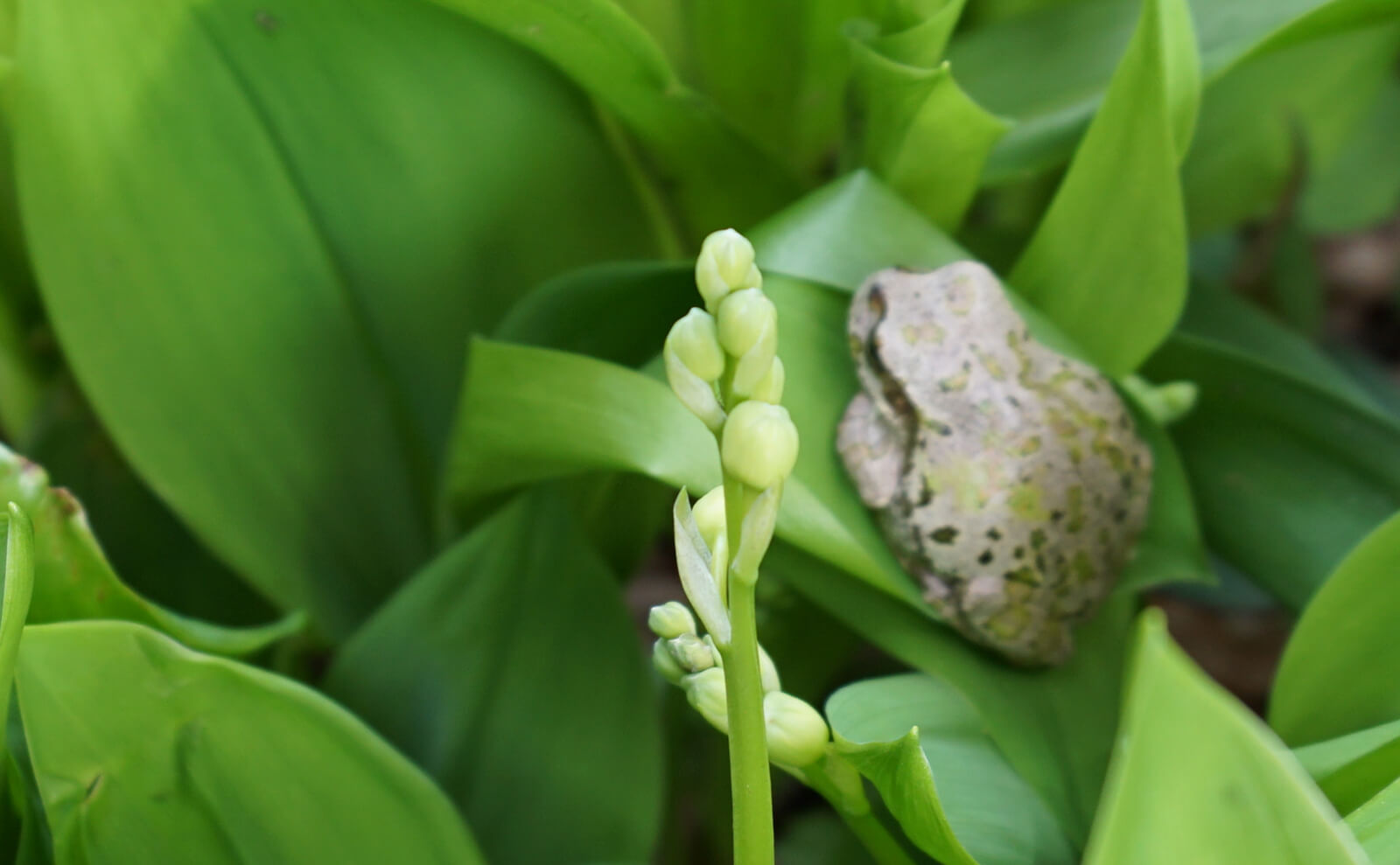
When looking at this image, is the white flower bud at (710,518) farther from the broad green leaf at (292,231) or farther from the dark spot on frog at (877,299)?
the broad green leaf at (292,231)

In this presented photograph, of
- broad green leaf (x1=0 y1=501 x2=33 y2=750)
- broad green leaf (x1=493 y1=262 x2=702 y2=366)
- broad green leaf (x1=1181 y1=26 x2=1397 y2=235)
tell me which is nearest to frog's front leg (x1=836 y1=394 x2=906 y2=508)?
broad green leaf (x1=493 y1=262 x2=702 y2=366)

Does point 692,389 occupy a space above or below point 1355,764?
above

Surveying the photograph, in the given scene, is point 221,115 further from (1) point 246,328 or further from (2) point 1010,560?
(2) point 1010,560

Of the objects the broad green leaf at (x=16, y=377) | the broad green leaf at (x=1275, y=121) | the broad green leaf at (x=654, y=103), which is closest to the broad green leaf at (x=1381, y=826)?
the broad green leaf at (x=654, y=103)

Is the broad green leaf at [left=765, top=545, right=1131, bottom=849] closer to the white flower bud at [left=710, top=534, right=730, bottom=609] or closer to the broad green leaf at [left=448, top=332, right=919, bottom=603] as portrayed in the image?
the broad green leaf at [left=448, top=332, right=919, bottom=603]

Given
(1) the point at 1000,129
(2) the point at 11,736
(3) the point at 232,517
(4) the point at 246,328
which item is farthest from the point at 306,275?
(1) the point at 1000,129

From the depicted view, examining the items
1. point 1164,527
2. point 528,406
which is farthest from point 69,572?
point 1164,527

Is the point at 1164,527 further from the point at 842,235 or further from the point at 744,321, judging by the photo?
the point at 744,321
